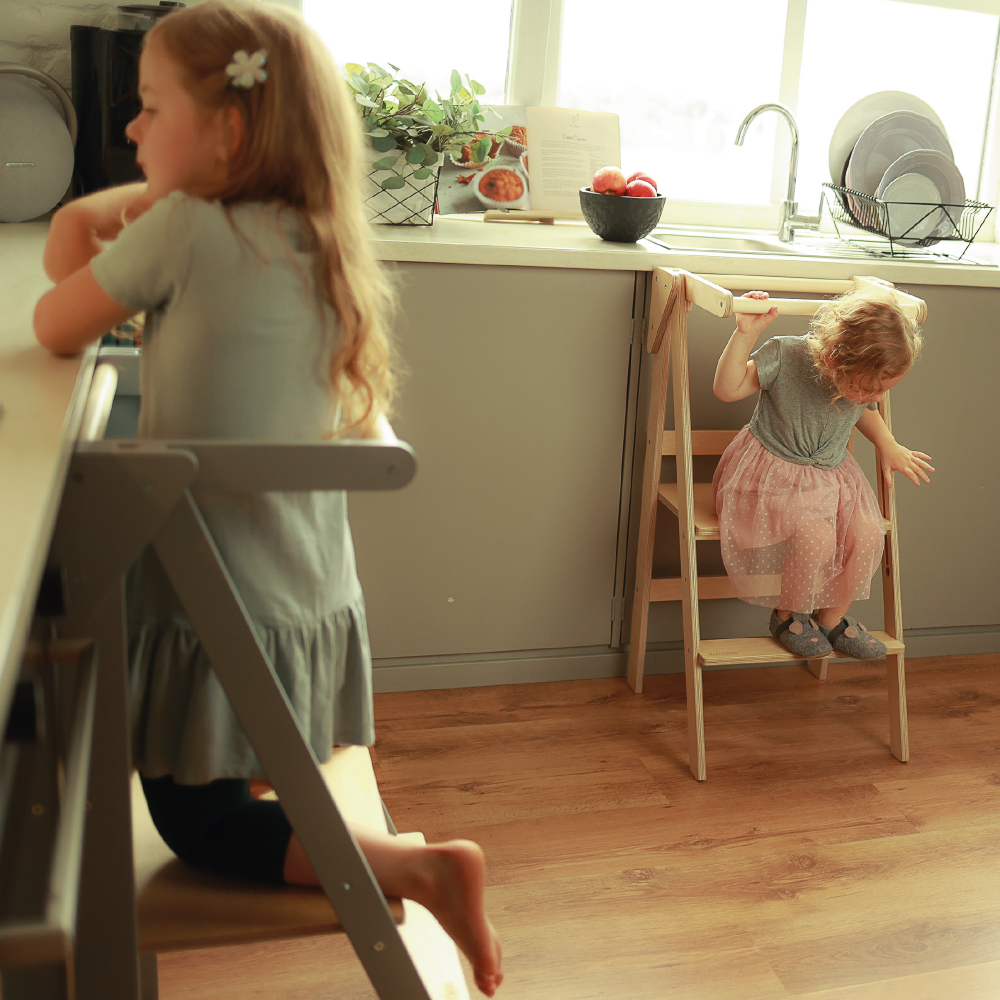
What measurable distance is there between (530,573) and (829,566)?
0.60 meters

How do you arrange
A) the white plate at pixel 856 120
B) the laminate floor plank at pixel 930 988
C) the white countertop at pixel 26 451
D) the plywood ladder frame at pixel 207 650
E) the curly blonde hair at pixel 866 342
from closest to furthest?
the white countertop at pixel 26 451, the plywood ladder frame at pixel 207 650, the laminate floor plank at pixel 930 988, the curly blonde hair at pixel 866 342, the white plate at pixel 856 120

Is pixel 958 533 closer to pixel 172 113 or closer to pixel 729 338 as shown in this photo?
pixel 729 338

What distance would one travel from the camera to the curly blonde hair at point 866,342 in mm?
1825

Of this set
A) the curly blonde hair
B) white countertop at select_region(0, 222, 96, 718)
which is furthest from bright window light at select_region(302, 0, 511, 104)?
white countertop at select_region(0, 222, 96, 718)

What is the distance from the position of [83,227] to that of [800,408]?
136 cm

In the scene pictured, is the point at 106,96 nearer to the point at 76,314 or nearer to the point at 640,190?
the point at 640,190

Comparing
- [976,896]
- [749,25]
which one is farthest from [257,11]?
[749,25]

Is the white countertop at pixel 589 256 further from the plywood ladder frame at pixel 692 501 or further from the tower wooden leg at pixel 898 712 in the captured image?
the tower wooden leg at pixel 898 712

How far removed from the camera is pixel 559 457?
2129mm

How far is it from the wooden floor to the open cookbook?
1117mm

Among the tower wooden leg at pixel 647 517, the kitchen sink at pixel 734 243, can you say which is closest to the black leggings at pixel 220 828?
the tower wooden leg at pixel 647 517

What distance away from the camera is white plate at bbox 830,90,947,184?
2551 millimetres

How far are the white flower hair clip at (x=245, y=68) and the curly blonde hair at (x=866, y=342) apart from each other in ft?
4.11

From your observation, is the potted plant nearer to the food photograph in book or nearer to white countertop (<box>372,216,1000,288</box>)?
white countertop (<box>372,216,1000,288</box>)
